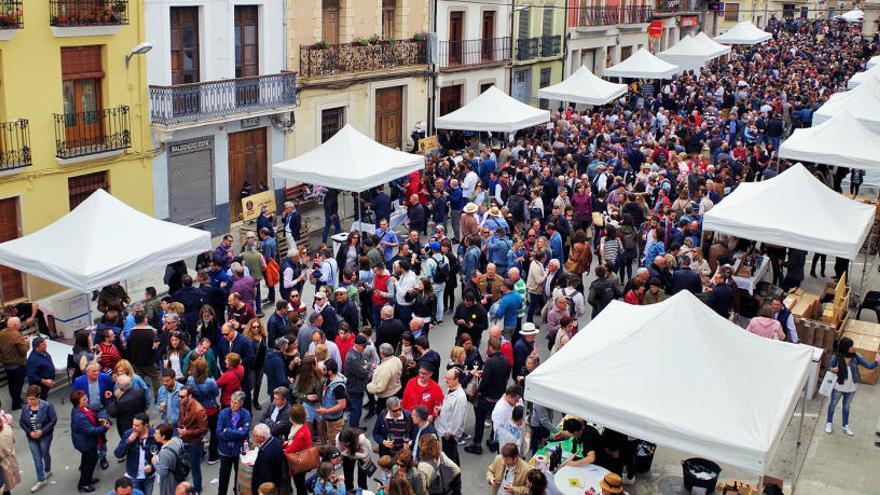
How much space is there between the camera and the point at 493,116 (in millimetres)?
23797

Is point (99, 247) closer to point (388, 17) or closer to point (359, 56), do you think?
point (359, 56)

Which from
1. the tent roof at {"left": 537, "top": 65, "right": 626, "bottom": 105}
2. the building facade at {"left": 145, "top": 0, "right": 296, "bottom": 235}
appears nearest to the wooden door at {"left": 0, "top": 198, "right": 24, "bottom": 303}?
the building facade at {"left": 145, "top": 0, "right": 296, "bottom": 235}

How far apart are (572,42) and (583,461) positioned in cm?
3070

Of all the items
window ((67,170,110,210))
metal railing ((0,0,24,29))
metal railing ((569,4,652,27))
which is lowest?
window ((67,170,110,210))

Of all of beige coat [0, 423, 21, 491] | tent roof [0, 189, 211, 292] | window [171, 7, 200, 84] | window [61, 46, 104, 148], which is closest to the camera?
Answer: beige coat [0, 423, 21, 491]

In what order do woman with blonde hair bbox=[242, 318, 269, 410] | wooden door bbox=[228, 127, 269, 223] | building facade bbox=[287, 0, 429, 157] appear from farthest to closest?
building facade bbox=[287, 0, 429, 157]
wooden door bbox=[228, 127, 269, 223]
woman with blonde hair bbox=[242, 318, 269, 410]

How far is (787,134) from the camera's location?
29.8 meters

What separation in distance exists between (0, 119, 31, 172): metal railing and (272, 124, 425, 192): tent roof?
179 inches

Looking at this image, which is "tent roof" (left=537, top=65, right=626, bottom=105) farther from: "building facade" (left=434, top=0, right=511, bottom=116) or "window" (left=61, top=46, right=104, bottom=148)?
"window" (left=61, top=46, right=104, bottom=148)

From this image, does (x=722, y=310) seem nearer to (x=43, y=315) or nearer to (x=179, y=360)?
(x=179, y=360)

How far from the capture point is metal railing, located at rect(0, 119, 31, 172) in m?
15.6

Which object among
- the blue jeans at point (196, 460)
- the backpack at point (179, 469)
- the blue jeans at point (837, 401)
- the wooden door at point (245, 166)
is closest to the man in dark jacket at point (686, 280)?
the blue jeans at point (837, 401)

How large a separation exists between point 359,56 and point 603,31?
1935 cm

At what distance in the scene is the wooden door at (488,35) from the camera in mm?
31547
